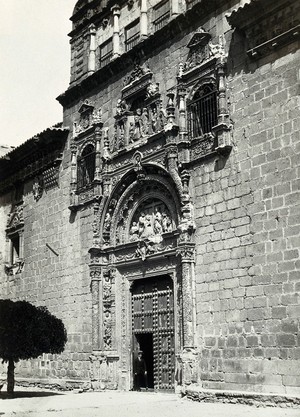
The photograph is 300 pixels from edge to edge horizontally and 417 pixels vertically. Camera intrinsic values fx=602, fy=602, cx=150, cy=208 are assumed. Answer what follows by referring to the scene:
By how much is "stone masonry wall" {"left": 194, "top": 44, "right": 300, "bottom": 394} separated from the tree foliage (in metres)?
3.80

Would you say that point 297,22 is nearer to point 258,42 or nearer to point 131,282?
point 258,42

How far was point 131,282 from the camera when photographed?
1503 centimetres

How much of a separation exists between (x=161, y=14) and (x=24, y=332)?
832cm

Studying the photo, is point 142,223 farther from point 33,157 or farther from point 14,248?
point 14,248

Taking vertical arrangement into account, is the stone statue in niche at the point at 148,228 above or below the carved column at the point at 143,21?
below

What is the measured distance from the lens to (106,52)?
16766 millimetres

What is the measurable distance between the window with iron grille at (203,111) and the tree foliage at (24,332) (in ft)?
17.9

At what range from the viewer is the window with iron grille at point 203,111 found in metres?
12.8

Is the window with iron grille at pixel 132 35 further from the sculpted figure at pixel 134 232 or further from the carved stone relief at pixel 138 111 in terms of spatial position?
the sculpted figure at pixel 134 232

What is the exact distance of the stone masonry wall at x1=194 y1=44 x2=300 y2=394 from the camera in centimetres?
1055

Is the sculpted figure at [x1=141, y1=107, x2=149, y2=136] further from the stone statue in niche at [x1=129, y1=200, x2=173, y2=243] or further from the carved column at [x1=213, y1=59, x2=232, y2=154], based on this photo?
the carved column at [x1=213, y1=59, x2=232, y2=154]

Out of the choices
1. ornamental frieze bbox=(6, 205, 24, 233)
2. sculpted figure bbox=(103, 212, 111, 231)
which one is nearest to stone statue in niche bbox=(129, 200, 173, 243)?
sculpted figure bbox=(103, 212, 111, 231)

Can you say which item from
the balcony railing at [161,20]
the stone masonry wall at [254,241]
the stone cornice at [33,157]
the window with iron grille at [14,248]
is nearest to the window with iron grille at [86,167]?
the stone cornice at [33,157]

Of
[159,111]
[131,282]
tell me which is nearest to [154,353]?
[131,282]
